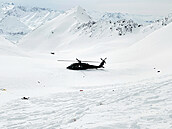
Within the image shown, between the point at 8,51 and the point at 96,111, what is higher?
the point at 8,51

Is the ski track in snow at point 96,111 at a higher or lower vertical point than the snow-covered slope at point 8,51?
lower

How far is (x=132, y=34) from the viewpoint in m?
193

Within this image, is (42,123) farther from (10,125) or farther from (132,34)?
(132,34)

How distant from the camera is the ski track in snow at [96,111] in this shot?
10.3 m

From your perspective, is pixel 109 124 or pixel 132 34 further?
pixel 132 34

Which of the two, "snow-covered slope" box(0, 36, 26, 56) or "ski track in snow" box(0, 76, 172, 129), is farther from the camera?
"snow-covered slope" box(0, 36, 26, 56)

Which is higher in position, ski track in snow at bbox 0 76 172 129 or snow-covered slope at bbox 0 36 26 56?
snow-covered slope at bbox 0 36 26 56

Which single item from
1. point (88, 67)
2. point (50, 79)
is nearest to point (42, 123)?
point (50, 79)

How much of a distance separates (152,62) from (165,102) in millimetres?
26898

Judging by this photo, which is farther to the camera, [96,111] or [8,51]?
[8,51]

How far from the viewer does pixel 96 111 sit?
12.4 metres

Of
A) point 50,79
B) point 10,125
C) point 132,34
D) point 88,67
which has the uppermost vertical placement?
point 132,34

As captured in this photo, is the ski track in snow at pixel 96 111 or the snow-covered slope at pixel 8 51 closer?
the ski track in snow at pixel 96 111

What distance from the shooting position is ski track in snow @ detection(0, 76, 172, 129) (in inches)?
404
